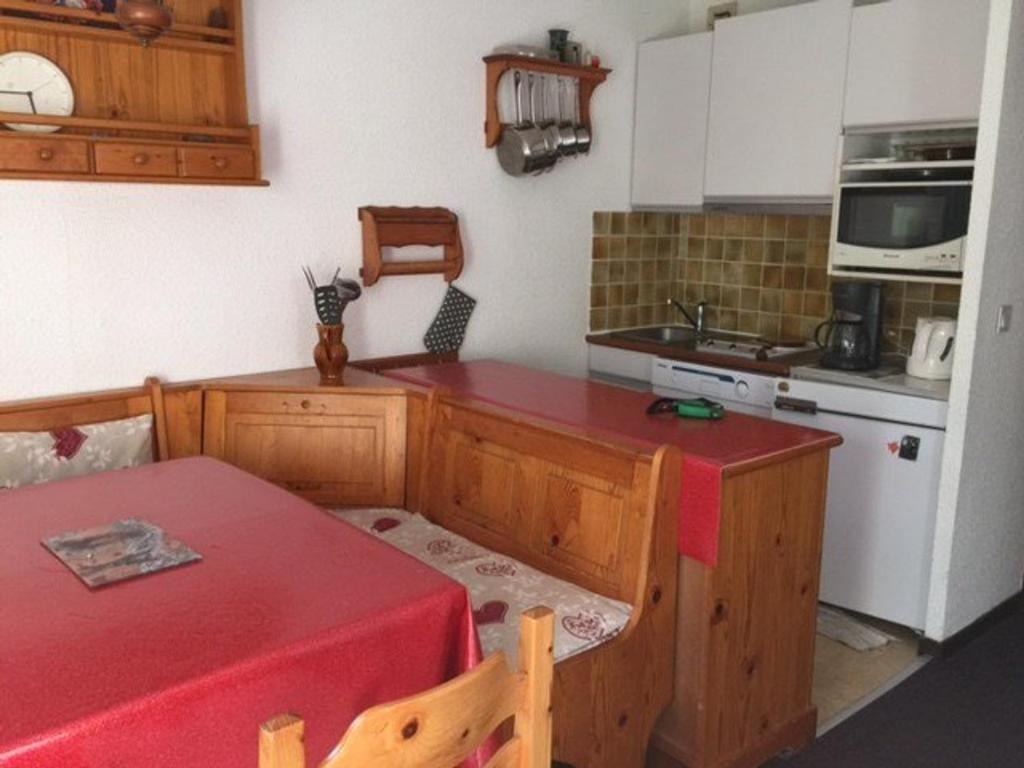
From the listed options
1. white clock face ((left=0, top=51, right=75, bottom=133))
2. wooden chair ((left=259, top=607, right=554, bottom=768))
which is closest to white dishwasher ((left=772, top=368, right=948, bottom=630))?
wooden chair ((left=259, top=607, right=554, bottom=768))

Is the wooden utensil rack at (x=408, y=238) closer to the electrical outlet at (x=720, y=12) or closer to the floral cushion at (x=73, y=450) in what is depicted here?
the floral cushion at (x=73, y=450)

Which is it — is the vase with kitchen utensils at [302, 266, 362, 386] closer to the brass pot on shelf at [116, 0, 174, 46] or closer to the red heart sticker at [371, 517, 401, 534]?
the red heart sticker at [371, 517, 401, 534]

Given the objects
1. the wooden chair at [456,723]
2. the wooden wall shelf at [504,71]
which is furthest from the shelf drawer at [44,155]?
the wooden chair at [456,723]

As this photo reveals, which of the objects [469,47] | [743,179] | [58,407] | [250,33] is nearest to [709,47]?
[743,179]

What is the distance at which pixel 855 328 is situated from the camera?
323cm

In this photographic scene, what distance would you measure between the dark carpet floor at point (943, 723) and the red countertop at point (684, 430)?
0.80m

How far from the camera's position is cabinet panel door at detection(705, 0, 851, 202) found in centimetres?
323

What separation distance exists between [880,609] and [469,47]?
2.37m

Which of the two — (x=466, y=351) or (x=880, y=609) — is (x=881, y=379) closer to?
(x=880, y=609)

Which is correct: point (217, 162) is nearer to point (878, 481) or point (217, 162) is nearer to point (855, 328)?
point (855, 328)

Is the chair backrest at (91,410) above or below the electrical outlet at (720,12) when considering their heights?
below

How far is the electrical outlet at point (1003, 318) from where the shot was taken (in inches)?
112

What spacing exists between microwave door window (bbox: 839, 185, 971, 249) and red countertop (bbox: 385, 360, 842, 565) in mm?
1050

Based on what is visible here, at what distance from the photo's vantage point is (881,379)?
9.97ft
